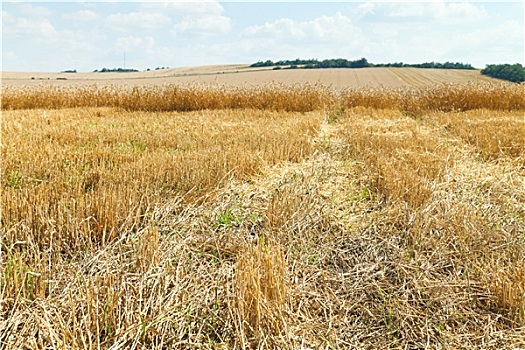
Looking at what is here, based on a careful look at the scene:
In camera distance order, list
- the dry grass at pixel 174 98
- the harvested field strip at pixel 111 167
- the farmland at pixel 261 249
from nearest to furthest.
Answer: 1. the farmland at pixel 261 249
2. the harvested field strip at pixel 111 167
3. the dry grass at pixel 174 98

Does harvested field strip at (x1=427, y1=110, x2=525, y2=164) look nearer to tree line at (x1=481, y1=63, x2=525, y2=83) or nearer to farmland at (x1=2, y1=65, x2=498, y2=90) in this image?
farmland at (x1=2, y1=65, x2=498, y2=90)

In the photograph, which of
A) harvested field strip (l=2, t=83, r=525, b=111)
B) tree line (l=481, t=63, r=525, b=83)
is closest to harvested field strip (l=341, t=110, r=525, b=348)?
harvested field strip (l=2, t=83, r=525, b=111)

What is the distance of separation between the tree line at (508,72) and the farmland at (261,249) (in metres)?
38.0

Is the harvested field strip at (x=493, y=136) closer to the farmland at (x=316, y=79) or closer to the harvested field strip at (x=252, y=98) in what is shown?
the harvested field strip at (x=252, y=98)

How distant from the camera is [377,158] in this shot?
5.99m

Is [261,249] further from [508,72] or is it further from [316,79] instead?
[508,72]

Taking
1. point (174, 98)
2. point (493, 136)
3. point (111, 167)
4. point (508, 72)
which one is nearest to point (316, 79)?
point (174, 98)

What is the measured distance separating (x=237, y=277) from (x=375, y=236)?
151 centimetres

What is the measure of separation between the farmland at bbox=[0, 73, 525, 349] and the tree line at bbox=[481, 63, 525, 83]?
125ft

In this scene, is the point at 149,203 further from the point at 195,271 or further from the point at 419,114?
the point at 419,114

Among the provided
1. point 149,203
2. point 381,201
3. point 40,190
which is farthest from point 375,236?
point 40,190

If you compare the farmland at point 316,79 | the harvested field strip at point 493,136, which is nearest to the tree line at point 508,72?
the farmland at point 316,79

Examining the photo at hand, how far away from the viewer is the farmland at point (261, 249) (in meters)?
2.22

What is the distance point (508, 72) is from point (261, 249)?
4523 centimetres
